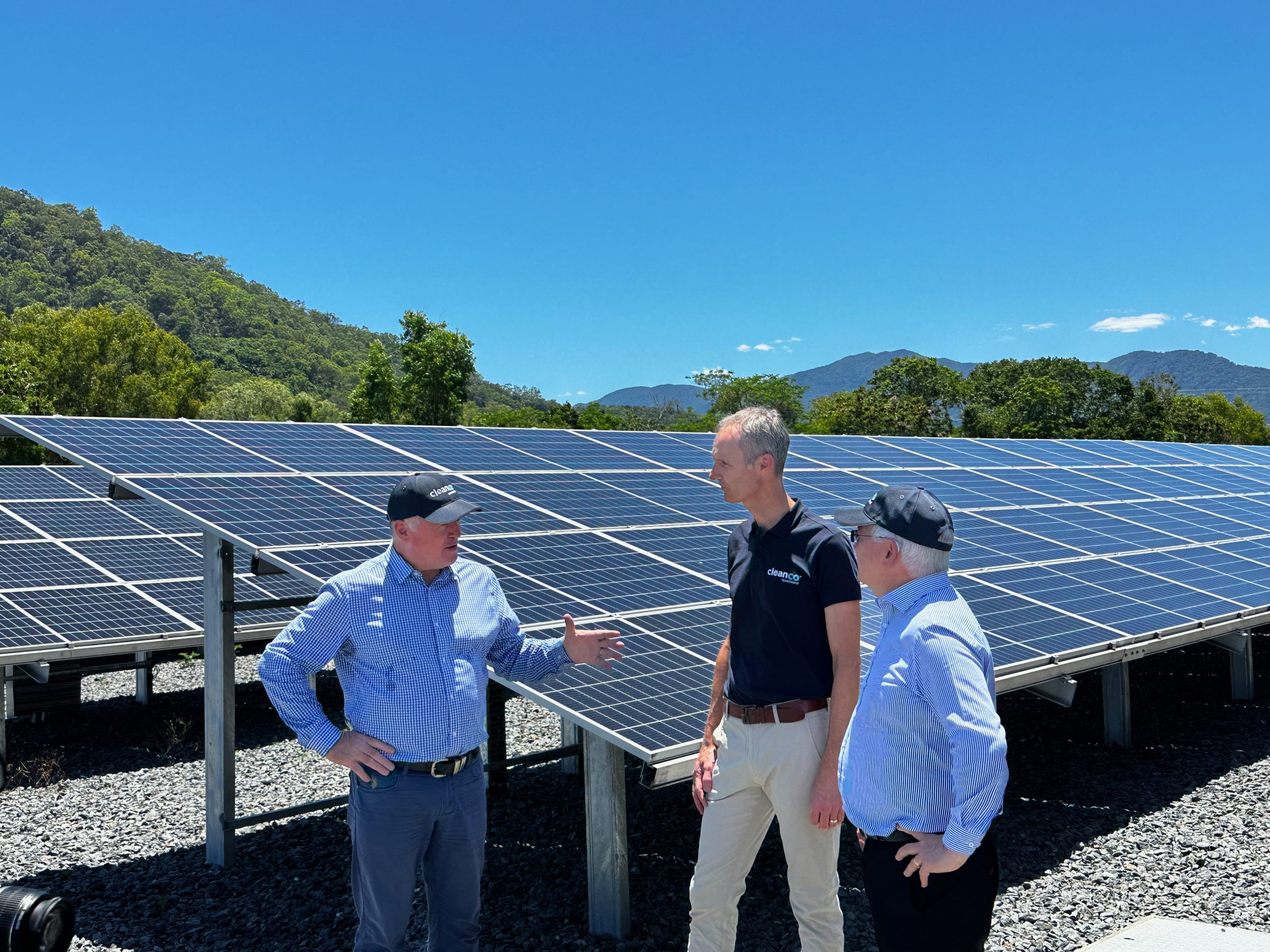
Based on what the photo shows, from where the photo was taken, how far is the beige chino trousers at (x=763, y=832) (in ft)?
15.2

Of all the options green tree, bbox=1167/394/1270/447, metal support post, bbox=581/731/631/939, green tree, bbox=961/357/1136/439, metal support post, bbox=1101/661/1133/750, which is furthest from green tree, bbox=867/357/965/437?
metal support post, bbox=581/731/631/939

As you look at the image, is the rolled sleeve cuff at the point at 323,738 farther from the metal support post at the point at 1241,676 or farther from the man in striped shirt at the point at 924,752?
the metal support post at the point at 1241,676

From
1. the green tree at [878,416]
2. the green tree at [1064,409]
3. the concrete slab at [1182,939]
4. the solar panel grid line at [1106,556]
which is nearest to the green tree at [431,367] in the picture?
the green tree at [878,416]

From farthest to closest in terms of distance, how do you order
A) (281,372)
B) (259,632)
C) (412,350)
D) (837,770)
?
1. (281,372)
2. (412,350)
3. (259,632)
4. (837,770)

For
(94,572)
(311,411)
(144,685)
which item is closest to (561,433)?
(94,572)

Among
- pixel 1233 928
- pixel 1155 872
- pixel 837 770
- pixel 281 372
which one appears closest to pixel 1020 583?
pixel 1155 872

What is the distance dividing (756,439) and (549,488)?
5737 mm

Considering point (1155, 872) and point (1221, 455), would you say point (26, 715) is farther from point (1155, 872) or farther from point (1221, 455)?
point (1221, 455)

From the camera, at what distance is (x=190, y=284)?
157000 millimetres

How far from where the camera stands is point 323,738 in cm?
455

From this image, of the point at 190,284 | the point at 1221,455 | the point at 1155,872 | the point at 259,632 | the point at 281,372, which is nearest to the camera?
the point at 1155,872

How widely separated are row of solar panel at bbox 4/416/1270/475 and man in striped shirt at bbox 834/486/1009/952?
6.05 meters

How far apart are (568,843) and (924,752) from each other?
18.4ft

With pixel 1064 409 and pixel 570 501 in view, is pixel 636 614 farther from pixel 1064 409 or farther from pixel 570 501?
pixel 1064 409
